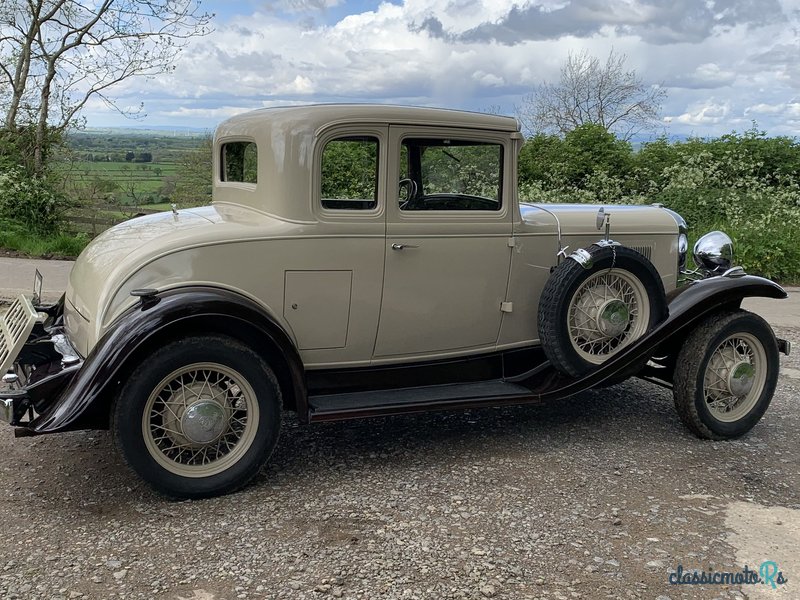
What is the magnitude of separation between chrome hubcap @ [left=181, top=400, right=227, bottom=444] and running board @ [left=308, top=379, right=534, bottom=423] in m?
0.48

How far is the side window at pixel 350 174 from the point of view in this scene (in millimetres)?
3834

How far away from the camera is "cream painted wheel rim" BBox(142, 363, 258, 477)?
341 cm

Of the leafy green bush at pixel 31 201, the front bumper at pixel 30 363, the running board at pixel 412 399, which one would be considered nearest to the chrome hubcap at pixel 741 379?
the running board at pixel 412 399

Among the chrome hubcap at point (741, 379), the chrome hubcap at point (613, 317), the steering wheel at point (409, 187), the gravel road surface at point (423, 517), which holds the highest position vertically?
the steering wheel at point (409, 187)

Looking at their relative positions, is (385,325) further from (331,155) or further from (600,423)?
(600,423)

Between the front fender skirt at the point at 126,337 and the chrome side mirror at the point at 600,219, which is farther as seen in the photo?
the chrome side mirror at the point at 600,219

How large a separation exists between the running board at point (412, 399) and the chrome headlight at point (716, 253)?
5.43 ft

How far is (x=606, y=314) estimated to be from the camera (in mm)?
4258

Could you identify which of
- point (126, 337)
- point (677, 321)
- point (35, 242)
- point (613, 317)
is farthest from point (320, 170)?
point (35, 242)

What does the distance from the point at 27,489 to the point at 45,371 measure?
1.98 ft

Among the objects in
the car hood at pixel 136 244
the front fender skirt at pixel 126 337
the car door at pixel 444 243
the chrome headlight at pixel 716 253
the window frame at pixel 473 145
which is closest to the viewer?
the front fender skirt at pixel 126 337

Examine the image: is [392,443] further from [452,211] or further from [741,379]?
[741,379]

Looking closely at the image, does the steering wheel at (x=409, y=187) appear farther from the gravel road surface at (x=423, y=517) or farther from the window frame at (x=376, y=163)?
the gravel road surface at (x=423, y=517)

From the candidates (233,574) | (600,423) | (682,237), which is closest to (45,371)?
(233,574)
